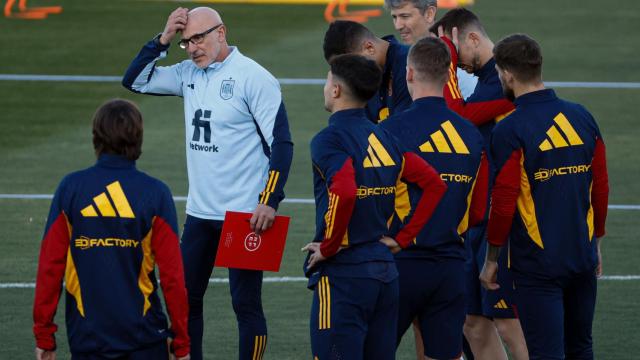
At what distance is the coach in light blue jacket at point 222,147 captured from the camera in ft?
23.0

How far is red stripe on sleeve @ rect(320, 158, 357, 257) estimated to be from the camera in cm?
566

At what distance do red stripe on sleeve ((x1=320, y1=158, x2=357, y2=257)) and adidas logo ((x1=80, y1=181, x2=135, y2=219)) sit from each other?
0.92 metres

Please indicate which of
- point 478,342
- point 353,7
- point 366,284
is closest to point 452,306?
point 366,284

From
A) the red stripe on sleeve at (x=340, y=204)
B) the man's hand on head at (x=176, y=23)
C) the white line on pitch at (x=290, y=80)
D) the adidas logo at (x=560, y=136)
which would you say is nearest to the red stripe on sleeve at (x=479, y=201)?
the adidas logo at (x=560, y=136)

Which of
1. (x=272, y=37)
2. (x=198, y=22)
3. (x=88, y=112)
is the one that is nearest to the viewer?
(x=198, y=22)

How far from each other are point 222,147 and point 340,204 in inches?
60.6

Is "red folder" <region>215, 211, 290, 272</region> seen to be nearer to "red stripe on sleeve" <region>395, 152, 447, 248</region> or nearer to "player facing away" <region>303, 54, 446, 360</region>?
"player facing away" <region>303, 54, 446, 360</region>

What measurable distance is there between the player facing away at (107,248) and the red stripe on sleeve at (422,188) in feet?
3.88

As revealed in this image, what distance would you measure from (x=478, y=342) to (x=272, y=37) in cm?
1315

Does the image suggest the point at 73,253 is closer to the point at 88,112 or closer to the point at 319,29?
the point at 88,112

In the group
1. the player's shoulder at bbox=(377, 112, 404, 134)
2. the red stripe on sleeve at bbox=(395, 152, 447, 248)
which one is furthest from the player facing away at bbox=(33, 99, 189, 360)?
the player's shoulder at bbox=(377, 112, 404, 134)

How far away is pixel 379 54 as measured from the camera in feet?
22.6

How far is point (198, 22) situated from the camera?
7082 mm

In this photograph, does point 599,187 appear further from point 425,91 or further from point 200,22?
point 200,22
